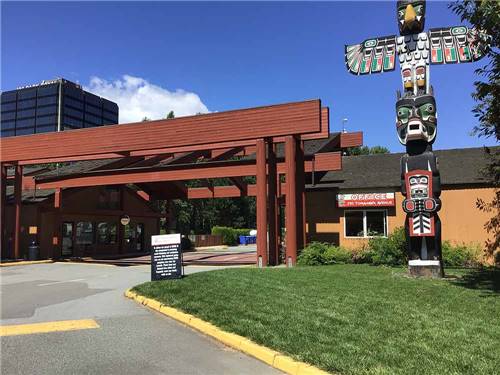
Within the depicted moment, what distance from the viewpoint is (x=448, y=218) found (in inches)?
855

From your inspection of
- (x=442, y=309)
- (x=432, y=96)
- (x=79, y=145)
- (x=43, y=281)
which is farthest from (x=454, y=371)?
(x=79, y=145)

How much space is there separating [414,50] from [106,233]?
26096 millimetres

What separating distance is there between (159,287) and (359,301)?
17.0 ft

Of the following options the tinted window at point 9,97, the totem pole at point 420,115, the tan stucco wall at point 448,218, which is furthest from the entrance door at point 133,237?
the tinted window at point 9,97

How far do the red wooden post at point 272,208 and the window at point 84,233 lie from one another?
16.1 metres

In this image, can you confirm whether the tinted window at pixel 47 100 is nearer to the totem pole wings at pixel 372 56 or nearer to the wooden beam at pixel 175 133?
the wooden beam at pixel 175 133

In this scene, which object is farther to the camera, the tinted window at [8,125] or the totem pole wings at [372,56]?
the tinted window at [8,125]

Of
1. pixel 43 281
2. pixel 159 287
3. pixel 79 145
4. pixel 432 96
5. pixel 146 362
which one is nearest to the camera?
pixel 146 362

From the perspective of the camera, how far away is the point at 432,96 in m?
14.3

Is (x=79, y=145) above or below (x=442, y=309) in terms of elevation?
above

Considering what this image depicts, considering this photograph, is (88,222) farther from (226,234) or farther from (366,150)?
(366,150)

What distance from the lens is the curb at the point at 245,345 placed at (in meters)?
5.99

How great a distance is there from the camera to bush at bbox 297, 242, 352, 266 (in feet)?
63.3

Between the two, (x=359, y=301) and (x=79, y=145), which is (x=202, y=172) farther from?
(x=359, y=301)
